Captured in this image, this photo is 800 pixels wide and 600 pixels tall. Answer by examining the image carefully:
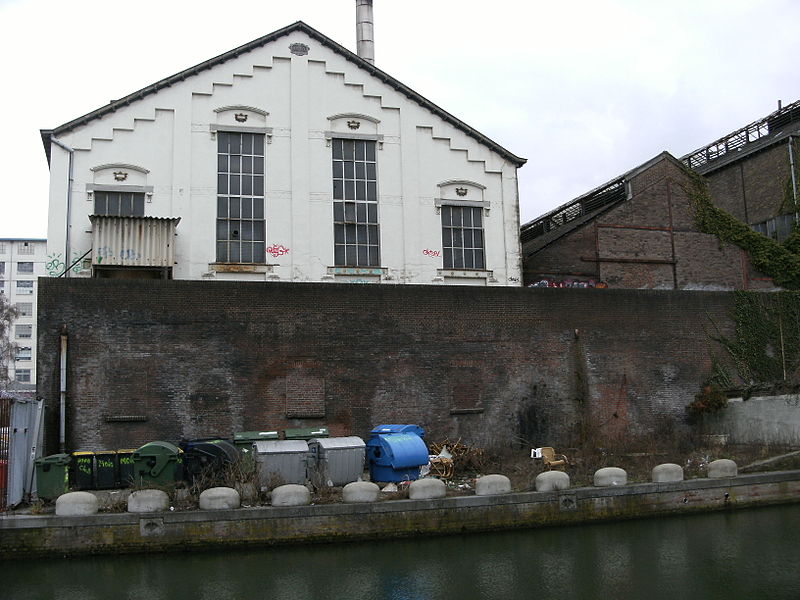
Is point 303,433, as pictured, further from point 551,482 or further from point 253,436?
point 551,482

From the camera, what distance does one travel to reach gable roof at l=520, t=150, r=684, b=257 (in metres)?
29.1

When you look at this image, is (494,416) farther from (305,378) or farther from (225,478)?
(225,478)

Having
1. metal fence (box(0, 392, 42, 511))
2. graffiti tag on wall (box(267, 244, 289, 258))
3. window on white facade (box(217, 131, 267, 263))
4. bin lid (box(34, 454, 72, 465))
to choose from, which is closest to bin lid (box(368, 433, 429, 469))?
bin lid (box(34, 454, 72, 465))

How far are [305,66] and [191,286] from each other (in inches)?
359

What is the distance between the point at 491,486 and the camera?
1524 centimetres

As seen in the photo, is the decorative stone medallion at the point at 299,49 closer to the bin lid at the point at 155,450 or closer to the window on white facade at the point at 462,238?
the window on white facade at the point at 462,238

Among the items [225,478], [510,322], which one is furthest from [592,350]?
[225,478]

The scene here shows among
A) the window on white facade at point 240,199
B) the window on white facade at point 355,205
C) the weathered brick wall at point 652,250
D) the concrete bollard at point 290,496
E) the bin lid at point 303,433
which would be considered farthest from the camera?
the weathered brick wall at point 652,250

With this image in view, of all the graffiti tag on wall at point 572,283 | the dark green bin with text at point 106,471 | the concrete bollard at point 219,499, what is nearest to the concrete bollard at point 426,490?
the concrete bollard at point 219,499

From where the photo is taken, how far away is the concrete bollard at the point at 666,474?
16.4 metres

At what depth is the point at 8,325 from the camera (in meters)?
56.3

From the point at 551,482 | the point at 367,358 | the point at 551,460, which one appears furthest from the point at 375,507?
the point at 367,358

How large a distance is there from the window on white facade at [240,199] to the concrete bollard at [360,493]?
36.0ft

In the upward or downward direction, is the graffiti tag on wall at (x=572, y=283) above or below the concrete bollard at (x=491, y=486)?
above
